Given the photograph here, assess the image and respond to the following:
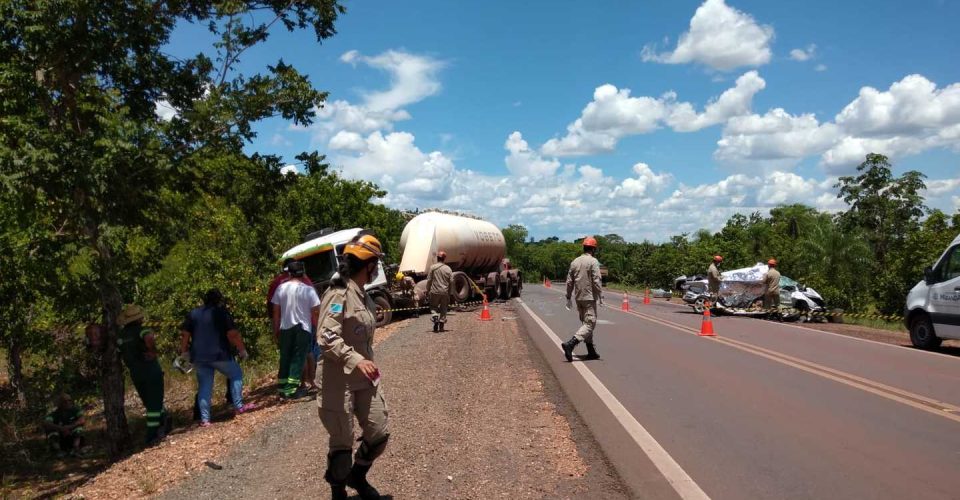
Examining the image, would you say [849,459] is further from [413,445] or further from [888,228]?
[888,228]

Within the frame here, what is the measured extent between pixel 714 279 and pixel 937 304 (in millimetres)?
8228

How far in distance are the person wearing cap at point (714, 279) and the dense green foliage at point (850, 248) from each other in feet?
24.5

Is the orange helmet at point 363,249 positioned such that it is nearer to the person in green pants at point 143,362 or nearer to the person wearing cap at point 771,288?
the person in green pants at point 143,362

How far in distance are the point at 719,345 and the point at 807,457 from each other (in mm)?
7379

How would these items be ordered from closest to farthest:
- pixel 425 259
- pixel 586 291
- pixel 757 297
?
pixel 586 291, pixel 757 297, pixel 425 259

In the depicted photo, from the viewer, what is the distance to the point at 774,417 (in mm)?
6797

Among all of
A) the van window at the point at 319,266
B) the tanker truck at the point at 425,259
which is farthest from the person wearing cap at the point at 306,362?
the van window at the point at 319,266

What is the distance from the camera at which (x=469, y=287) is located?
24594 millimetres

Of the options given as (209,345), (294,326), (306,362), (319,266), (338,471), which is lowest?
(338,471)

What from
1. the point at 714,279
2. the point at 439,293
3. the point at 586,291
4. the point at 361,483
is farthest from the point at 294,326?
the point at 714,279

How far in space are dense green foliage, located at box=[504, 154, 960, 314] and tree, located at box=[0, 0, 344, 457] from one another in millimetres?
23625

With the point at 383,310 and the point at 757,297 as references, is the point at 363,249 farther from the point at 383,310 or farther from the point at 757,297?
the point at 757,297

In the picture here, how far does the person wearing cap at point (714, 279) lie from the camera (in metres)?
20.0

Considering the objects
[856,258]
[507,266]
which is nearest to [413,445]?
[507,266]
